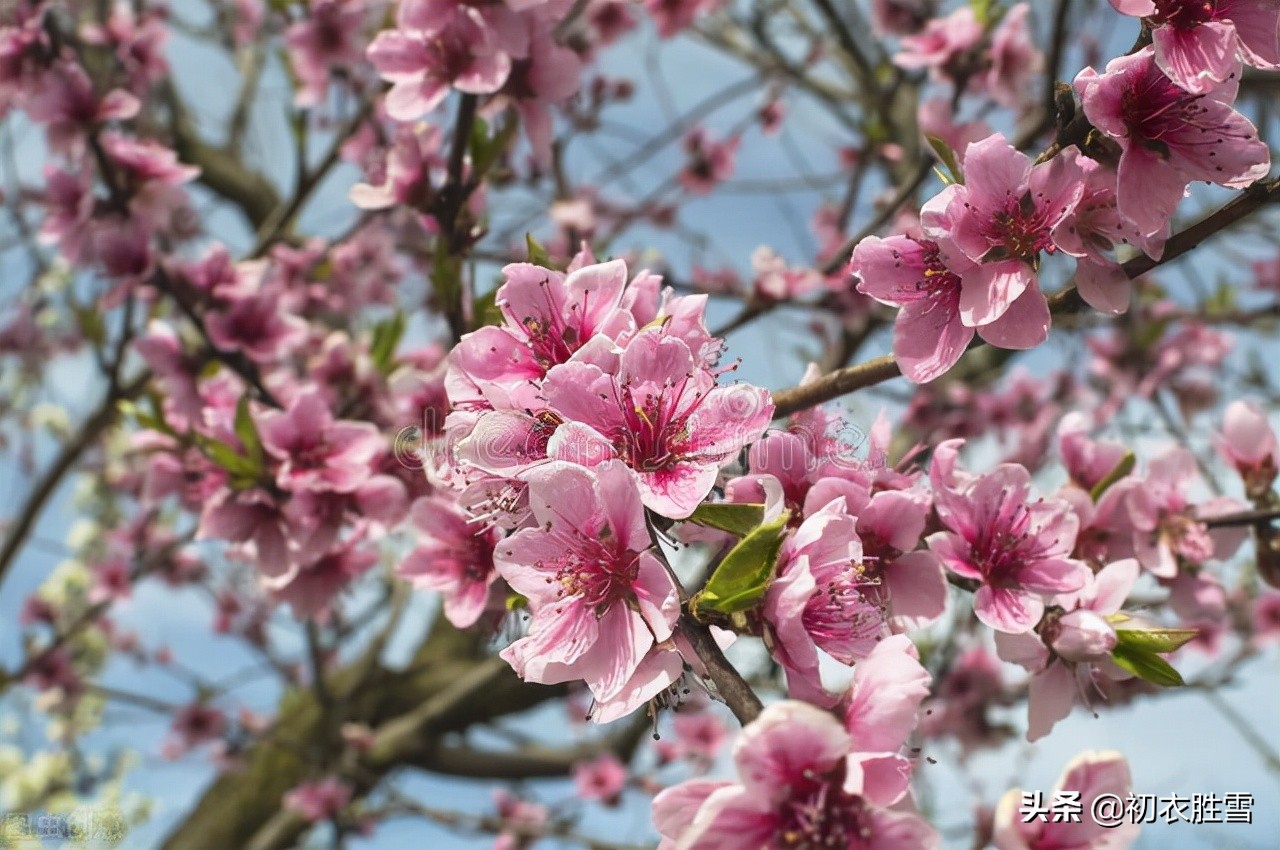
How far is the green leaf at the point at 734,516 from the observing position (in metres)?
0.95

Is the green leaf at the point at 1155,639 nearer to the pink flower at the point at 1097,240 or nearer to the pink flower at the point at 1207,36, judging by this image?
the pink flower at the point at 1097,240

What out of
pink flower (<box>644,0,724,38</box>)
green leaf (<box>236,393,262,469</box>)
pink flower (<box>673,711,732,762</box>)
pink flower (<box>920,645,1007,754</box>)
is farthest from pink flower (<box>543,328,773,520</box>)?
pink flower (<box>673,711,732,762</box>)

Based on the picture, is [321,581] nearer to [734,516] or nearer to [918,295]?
[734,516]

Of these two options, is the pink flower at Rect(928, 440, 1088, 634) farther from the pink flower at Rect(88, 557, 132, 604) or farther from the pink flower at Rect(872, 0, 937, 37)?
the pink flower at Rect(88, 557, 132, 604)

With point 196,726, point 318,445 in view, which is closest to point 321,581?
point 318,445

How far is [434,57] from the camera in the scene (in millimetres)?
1697

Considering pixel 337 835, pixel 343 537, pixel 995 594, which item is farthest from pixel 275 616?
pixel 995 594

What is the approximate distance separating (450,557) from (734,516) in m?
0.65

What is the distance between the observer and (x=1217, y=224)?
3.52ft

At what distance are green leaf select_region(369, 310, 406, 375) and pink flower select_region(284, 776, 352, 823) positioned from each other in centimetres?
254

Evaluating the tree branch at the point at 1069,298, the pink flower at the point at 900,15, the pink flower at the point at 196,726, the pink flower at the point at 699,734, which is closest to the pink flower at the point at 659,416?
the tree branch at the point at 1069,298

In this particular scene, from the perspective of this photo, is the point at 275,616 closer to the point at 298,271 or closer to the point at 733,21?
the point at 298,271

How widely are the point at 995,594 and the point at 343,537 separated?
1.26m

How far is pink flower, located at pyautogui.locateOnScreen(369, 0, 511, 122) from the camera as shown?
1.63 metres
